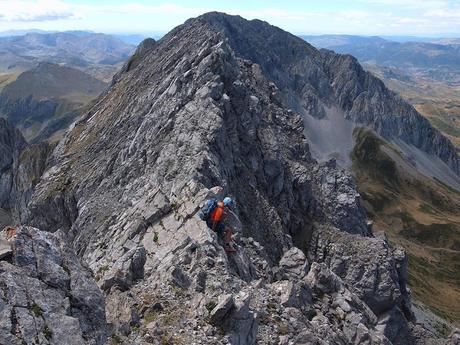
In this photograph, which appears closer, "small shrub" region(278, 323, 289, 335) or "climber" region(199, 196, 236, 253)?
"small shrub" region(278, 323, 289, 335)

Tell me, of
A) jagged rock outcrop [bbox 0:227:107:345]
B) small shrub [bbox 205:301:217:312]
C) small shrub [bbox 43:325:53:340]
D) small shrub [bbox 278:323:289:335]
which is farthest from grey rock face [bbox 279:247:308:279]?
small shrub [bbox 43:325:53:340]

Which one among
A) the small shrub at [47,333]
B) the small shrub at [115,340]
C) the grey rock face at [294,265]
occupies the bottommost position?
the grey rock face at [294,265]

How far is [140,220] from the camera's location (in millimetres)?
45281

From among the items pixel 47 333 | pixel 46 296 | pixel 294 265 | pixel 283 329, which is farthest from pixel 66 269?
pixel 294 265

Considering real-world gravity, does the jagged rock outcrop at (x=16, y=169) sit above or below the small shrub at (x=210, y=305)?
below

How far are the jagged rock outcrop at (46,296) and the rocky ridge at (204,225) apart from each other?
1002mm

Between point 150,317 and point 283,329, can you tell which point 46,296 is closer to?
point 150,317

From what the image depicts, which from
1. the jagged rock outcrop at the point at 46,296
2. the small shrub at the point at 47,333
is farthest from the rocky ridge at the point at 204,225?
the small shrub at the point at 47,333

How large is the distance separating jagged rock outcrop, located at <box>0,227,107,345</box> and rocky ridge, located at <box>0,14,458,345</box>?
100 cm

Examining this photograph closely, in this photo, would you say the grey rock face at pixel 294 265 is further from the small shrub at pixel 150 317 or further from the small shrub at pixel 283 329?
the small shrub at pixel 150 317

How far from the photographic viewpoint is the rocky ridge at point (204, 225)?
92.3 ft

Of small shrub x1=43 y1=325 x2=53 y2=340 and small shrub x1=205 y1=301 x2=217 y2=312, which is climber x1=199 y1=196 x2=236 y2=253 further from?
small shrub x1=43 y1=325 x2=53 y2=340

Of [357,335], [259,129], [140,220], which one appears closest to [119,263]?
[140,220]

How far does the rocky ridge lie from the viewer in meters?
28.1
